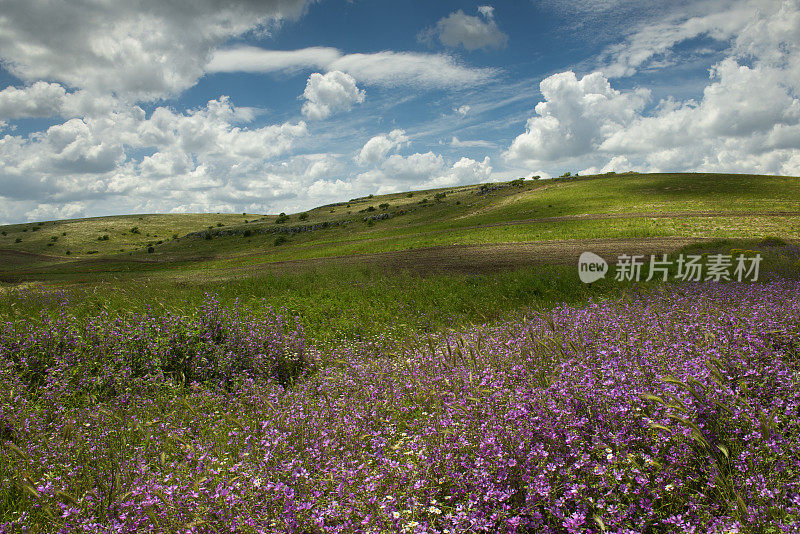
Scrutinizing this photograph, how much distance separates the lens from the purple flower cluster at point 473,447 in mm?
2895

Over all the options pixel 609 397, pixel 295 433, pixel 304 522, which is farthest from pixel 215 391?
pixel 609 397

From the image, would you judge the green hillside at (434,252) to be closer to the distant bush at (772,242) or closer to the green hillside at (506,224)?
the distant bush at (772,242)

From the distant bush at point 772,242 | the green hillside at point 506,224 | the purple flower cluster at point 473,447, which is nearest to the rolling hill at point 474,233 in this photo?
the green hillside at point 506,224

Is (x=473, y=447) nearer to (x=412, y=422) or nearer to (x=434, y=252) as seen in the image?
(x=412, y=422)

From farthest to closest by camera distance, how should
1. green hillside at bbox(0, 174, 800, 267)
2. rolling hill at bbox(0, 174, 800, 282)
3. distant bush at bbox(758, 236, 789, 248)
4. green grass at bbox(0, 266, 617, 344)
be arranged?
1. green hillside at bbox(0, 174, 800, 267)
2. rolling hill at bbox(0, 174, 800, 282)
3. distant bush at bbox(758, 236, 789, 248)
4. green grass at bbox(0, 266, 617, 344)

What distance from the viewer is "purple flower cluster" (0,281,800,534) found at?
9.50 feet

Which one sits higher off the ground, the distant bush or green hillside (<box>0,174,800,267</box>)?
green hillside (<box>0,174,800,267</box>)

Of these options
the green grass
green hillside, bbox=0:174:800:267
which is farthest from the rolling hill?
the green grass

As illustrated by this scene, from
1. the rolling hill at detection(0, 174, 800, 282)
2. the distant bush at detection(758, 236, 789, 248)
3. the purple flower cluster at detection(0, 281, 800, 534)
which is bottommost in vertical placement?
the distant bush at detection(758, 236, 789, 248)

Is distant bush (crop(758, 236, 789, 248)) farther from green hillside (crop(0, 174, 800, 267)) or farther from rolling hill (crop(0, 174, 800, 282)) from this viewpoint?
green hillside (crop(0, 174, 800, 267))

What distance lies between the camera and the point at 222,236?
62656 millimetres

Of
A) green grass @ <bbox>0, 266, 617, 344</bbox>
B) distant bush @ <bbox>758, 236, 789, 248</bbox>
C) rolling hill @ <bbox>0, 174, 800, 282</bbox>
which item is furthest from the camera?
rolling hill @ <bbox>0, 174, 800, 282</bbox>

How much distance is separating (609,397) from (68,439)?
560 centimetres

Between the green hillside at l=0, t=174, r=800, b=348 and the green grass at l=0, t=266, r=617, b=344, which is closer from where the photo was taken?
the green grass at l=0, t=266, r=617, b=344
